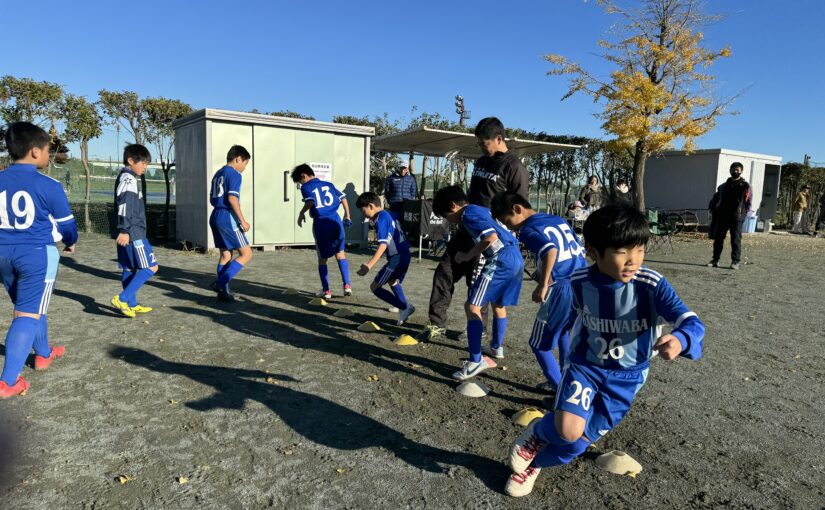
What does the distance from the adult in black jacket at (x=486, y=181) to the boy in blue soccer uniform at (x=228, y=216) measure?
9.46 ft

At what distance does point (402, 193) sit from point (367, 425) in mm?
9470

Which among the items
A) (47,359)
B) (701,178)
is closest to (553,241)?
(47,359)

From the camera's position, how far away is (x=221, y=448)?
2.92 metres

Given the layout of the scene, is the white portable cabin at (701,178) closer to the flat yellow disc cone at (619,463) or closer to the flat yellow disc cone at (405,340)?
the flat yellow disc cone at (405,340)

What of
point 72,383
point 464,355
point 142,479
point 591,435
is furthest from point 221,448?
point 464,355

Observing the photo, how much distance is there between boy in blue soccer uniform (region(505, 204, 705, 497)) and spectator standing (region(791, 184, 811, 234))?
77.6ft

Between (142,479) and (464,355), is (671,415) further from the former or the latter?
(142,479)

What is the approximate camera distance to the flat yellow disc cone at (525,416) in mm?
3338

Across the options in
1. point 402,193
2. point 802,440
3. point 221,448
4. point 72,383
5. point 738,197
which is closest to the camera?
point 221,448

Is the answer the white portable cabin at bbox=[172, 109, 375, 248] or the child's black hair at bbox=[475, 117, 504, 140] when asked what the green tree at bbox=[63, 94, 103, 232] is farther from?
the child's black hair at bbox=[475, 117, 504, 140]

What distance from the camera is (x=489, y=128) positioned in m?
4.54

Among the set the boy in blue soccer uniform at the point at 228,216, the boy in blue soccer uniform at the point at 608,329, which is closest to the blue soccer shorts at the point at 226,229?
the boy in blue soccer uniform at the point at 228,216

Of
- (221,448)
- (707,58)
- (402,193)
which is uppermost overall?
(707,58)

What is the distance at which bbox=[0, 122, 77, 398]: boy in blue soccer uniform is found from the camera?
3.51 m
